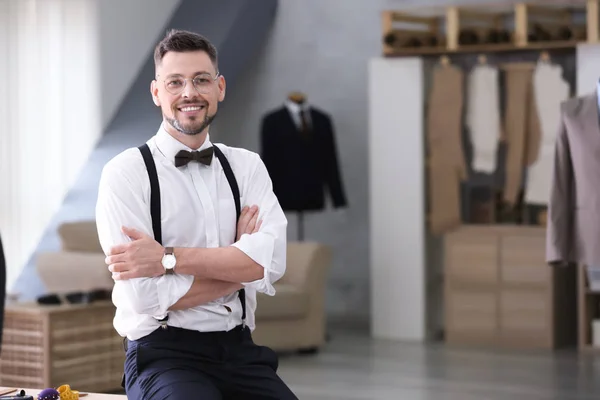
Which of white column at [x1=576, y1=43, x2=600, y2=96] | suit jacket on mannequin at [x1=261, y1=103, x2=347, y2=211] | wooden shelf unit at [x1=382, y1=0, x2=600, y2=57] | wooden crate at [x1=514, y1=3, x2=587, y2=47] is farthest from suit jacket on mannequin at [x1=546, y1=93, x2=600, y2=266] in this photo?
suit jacket on mannequin at [x1=261, y1=103, x2=347, y2=211]

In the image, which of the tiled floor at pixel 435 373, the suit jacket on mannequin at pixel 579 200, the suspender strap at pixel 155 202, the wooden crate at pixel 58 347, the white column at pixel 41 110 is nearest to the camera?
the suspender strap at pixel 155 202

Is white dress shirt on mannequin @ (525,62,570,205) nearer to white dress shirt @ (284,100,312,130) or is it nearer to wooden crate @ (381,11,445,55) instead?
wooden crate @ (381,11,445,55)

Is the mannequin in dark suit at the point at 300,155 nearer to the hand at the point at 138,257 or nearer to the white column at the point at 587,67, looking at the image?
the white column at the point at 587,67

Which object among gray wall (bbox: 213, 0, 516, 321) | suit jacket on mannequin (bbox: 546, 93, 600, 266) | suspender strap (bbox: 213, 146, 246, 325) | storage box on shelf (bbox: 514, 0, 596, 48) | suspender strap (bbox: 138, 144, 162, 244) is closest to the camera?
suspender strap (bbox: 138, 144, 162, 244)

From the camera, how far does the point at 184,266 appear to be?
8.96ft

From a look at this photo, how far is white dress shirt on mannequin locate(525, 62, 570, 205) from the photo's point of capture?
6914 millimetres

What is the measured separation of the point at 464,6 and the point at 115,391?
3.38 metres

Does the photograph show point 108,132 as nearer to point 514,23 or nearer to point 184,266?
point 514,23

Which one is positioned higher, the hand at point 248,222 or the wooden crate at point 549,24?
→ the wooden crate at point 549,24

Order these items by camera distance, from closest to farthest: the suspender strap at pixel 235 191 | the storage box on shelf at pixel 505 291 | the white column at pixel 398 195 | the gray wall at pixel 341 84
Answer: the suspender strap at pixel 235 191, the storage box on shelf at pixel 505 291, the white column at pixel 398 195, the gray wall at pixel 341 84

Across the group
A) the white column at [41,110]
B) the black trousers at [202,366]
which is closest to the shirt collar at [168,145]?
the black trousers at [202,366]

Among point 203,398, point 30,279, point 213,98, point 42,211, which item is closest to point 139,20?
point 42,211

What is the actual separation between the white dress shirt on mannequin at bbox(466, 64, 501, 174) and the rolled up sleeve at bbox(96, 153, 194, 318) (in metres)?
4.64

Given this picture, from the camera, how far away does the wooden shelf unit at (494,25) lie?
22.5 feet
